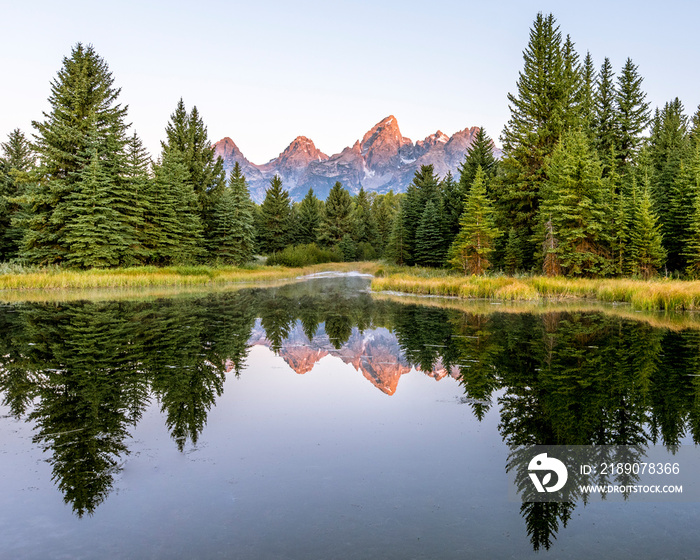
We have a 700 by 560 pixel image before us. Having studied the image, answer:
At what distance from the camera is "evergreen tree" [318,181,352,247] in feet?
273

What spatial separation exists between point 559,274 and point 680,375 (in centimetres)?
2464

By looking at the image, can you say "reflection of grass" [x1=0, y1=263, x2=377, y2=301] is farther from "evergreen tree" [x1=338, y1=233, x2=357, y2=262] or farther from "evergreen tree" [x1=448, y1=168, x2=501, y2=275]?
"evergreen tree" [x1=338, y1=233, x2=357, y2=262]

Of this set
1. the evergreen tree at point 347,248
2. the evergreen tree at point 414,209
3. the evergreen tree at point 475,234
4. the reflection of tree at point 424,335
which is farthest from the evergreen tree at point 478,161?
the evergreen tree at point 347,248

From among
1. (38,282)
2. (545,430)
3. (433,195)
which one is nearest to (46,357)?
(545,430)

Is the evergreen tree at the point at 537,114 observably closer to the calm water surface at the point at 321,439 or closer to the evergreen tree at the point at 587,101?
the evergreen tree at the point at 587,101

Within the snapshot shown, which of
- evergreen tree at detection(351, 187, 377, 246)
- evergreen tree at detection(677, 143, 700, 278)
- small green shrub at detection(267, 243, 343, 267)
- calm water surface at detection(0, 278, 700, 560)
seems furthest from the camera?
evergreen tree at detection(351, 187, 377, 246)

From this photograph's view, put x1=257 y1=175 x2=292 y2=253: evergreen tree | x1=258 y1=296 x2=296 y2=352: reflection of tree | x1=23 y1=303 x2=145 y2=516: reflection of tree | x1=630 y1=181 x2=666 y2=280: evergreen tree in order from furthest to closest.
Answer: x1=257 y1=175 x2=292 y2=253: evergreen tree < x1=630 y1=181 x2=666 y2=280: evergreen tree < x1=258 y1=296 x2=296 y2=352: reflection of tree < x1=23 y1=303 x2=145 y2=516: reflection of tree

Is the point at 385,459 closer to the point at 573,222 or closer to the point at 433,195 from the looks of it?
the point at 573,222

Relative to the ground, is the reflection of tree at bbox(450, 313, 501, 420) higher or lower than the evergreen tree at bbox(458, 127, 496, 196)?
lower

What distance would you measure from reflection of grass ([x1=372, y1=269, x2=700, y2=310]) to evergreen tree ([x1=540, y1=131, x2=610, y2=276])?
279cm

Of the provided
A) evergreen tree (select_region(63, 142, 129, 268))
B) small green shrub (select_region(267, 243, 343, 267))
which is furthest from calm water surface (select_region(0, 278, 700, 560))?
small green shrub (select_region(267, 243, 343, 267))

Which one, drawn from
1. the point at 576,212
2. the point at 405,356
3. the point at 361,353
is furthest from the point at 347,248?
the point at 405,356

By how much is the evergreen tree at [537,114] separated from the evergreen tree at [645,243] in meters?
6.38

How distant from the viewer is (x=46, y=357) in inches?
380
